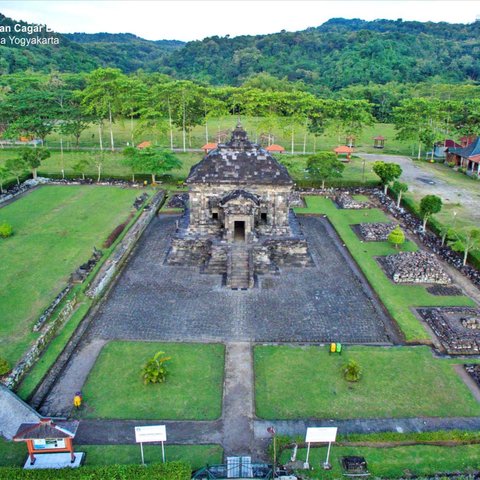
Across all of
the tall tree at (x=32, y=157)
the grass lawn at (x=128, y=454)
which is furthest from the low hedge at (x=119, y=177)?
the grass lawn at (x=128, y=454)

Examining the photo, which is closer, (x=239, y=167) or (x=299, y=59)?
(x=239, y=167)

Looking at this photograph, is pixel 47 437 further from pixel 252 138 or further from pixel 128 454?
pixel 252 138

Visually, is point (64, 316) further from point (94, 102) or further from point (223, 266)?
point (94, 102)

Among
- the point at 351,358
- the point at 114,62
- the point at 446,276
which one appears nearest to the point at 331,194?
the point at 446,276

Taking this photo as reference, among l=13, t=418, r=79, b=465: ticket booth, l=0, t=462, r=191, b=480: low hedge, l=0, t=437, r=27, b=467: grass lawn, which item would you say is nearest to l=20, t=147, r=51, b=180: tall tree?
l=0, t=437, r=27, b=467: grass lawn

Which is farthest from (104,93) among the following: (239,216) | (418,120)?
(418,120)

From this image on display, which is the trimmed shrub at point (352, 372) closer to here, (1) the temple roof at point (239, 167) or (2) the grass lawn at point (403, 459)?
(2) the grass lawn at point (403, 459)
